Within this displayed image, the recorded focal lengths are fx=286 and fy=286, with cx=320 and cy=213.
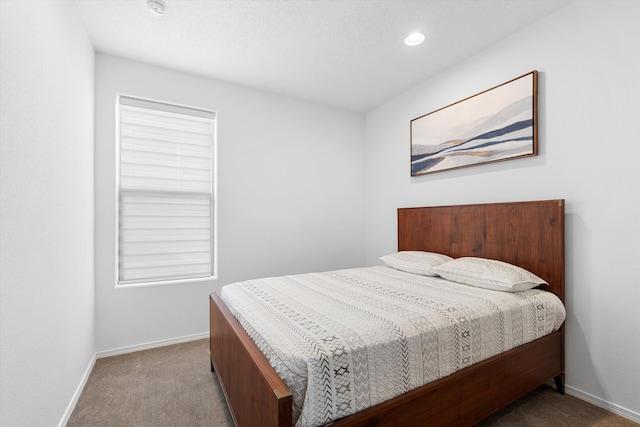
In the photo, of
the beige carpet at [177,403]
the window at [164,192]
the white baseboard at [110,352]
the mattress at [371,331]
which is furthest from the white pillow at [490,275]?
the white baseboard at [110,352]

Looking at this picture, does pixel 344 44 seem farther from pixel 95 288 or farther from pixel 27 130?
pixel 95 288

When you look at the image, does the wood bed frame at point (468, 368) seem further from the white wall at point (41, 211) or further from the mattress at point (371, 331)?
the white wall at point (41, 211)

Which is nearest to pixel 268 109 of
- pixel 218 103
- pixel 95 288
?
pixel 218 103

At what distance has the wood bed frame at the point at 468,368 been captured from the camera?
3.75 ft

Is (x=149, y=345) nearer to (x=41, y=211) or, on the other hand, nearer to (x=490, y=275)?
(x=41, y=211)

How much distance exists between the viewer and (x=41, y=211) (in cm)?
139

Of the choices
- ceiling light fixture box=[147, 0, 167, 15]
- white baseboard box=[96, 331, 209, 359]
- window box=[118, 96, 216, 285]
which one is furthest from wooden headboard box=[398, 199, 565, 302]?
→ ceiling light fixture box=[147, 0, 167, 15]

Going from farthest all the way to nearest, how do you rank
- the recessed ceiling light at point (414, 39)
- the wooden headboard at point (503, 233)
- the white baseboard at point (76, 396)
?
the recessed ceiling light at point (414, 39) < the wooden headboard at point (503, 233) < the white baseboard at point (76, 396)

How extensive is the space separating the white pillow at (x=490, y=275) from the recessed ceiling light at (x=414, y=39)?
1.84 metres

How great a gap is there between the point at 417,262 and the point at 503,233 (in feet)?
2.32

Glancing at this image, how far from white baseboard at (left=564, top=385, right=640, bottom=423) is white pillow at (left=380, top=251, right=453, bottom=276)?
3.70 feet

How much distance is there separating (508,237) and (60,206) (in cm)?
304

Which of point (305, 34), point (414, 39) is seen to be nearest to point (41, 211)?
point (305, 34)

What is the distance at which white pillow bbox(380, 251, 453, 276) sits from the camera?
95.7 inches
